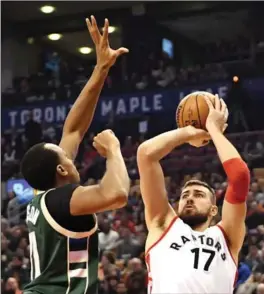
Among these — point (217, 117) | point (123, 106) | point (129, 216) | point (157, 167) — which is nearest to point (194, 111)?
point (217, 117)

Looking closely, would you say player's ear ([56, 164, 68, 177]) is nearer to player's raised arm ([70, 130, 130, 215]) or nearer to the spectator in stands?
player's raised arm ([70, 130, 130, 215])

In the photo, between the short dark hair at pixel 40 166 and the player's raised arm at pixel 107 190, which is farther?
the short dark hair at pixel 40 166

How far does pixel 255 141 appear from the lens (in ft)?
51.2

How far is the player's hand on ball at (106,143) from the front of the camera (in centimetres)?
350

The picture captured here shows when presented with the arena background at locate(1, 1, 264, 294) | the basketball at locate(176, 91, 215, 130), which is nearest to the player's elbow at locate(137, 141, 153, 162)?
the basketball at locate(176, 91, 215, 130)

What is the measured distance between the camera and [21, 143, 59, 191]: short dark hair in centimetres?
361

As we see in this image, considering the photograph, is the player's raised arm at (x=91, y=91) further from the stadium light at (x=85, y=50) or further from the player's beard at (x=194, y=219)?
the stadium light at (x=85, y=50)

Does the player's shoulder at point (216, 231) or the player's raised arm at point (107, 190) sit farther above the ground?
the player's raised arm at point (107, 190)

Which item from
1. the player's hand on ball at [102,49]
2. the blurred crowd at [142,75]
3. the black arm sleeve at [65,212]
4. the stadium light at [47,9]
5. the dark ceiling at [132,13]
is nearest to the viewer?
the black arm sleeve at [65,212]

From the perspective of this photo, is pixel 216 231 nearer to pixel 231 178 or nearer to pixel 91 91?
pixel 231 178

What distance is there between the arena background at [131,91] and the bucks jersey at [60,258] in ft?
21.3

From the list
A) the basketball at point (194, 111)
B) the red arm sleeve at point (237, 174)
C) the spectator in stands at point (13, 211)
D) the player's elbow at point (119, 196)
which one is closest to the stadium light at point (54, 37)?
the spectator in stands at point (13, 211)

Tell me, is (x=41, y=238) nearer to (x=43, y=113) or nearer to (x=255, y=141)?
(x=255, y=141)

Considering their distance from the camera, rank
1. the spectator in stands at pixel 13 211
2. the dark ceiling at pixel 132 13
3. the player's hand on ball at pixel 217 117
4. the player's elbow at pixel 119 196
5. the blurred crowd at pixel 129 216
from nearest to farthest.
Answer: the player's elbow at pixel 119 196, the player's hand on ball at pixel 217 117, the blurred crowd at pixel 129 216, the spectator in stands at pixel 13 211, the dark ceiling at pixel 132 13
